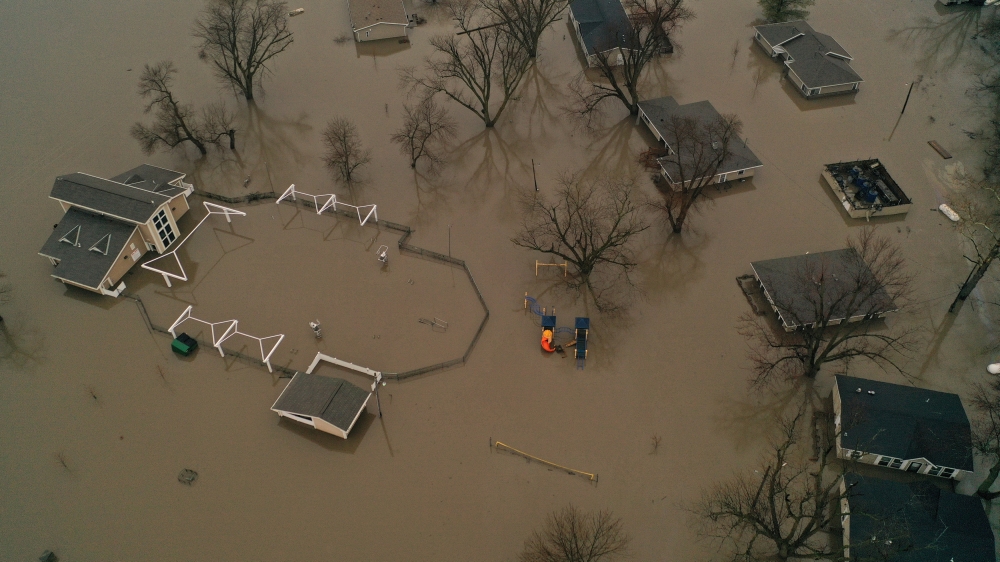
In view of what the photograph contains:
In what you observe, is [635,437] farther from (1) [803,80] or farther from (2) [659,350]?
(1) [803,80]

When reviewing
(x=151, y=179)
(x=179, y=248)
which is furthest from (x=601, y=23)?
(x=179, y=248)

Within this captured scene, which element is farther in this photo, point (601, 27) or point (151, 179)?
point (601, 27)

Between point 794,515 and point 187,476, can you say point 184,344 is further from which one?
point 794,515

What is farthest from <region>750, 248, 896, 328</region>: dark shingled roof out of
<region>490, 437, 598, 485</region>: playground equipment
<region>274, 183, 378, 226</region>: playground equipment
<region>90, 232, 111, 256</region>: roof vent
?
<region>90, 232, 111, 256</region>: roof vent

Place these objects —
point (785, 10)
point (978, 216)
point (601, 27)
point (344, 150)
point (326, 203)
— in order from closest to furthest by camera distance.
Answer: point (978, 216) < point (326, 203) < point (344, 150) < point (601, 27) < point (785, 10)

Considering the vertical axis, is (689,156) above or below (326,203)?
above

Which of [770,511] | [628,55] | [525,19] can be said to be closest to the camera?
[770,511]

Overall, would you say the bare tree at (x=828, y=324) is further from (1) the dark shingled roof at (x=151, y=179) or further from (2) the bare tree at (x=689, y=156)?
(1) the dark shingled roof at (x=151, y=179)

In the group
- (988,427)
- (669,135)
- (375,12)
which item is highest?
(375,12)

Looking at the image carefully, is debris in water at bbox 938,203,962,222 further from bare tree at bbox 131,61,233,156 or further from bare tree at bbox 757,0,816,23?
bare tree at bbox 131,61,233,156
